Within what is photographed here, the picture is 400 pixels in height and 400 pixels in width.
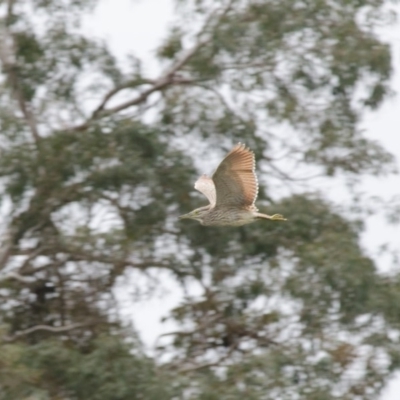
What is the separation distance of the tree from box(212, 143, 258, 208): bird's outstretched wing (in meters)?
3.57

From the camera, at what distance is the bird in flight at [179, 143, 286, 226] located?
27.0 feet

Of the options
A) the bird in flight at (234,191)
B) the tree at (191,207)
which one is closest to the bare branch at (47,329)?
the tree at (191,207)

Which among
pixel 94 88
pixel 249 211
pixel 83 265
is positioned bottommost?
pixel 249 211

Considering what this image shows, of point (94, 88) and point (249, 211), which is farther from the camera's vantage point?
point (94, 88)

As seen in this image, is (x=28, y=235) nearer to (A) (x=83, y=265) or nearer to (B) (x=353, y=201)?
(A) (x=83, y=265)

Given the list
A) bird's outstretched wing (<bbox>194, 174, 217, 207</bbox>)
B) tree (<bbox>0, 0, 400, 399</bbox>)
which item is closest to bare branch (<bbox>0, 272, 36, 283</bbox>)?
tree (<bbox>0, 0, 400, 399</bbox>)

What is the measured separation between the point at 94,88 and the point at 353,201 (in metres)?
2.81

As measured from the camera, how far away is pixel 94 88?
1378 centimetres

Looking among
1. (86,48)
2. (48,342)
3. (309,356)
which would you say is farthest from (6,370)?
(86,48)

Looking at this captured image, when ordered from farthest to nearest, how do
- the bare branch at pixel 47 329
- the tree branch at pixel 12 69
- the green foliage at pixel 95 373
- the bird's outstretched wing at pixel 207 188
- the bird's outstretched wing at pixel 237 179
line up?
the tree branch at pixel 12 69, the bare branch at pixel 47 329, the green foliage at pixel 95 373, the bird's outstretched wing at pixel 207 188, the bird's outstretched wing at pixel 237 179

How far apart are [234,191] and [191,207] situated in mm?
4262

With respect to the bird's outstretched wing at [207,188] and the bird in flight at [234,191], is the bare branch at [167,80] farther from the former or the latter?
the bird in flight at [234,191]

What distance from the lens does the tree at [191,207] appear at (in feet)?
40.9

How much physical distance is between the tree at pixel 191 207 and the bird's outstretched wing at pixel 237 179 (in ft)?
11.7
